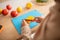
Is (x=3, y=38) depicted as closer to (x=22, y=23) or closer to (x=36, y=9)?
(x=22, y=23)

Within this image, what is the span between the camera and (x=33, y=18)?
1085 millimetres

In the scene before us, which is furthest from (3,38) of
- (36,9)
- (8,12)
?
(36,9)

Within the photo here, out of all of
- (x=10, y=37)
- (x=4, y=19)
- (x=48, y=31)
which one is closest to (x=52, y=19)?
(x=48, y=31)

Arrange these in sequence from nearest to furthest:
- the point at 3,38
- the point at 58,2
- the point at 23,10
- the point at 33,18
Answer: the point at 58,2 < the point at 3,38 < the point at 33,18 < the point at 23,10

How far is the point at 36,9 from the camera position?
1.20 metres

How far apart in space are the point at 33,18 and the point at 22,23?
10 cm

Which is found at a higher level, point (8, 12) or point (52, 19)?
point (52, 19)

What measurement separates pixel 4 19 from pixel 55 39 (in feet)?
2.22

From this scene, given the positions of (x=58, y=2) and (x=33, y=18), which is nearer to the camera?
(x=58, y=2)

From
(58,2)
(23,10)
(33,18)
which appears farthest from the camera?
(23,10)

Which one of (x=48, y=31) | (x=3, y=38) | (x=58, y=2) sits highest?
(x=58, y=2)

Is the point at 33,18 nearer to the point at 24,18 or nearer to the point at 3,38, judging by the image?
the point at 24,18

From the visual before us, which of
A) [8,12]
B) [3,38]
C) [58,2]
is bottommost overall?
[3,38]

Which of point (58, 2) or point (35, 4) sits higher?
point (58, 2)
